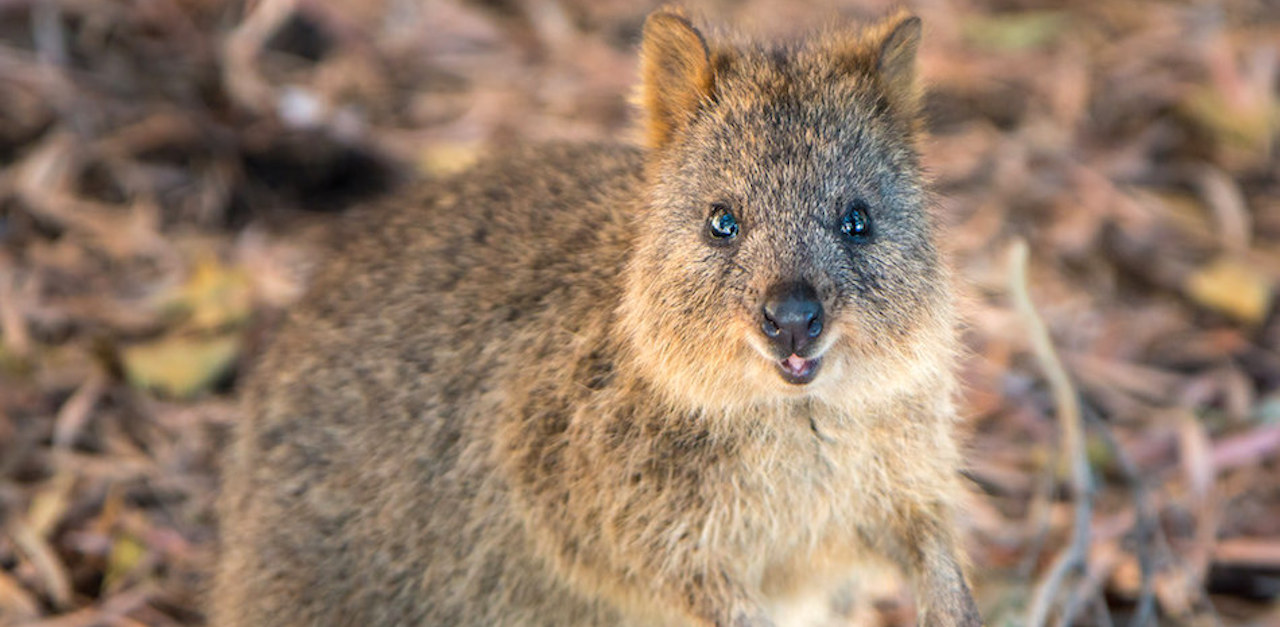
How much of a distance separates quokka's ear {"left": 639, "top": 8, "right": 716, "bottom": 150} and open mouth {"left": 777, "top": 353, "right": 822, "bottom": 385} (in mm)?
848

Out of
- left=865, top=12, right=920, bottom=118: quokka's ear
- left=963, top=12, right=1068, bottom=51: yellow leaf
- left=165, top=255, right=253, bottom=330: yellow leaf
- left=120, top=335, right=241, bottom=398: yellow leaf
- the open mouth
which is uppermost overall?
left=865, top=12, right=920, bottom=118: quokka's ear

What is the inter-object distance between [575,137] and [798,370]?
333 cm

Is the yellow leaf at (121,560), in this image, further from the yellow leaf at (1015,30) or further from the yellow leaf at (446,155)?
the yellow leaf at (1015,30)

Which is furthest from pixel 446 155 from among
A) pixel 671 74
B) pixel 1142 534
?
pixel 1142 534

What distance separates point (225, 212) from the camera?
6250mm

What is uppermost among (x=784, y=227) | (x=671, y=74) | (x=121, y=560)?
(x=671, y=74)

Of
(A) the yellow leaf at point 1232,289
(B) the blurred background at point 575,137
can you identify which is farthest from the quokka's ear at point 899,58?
(A) the yellow leaf at point 1232,289

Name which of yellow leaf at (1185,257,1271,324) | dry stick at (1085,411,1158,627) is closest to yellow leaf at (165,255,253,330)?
dry stick at (1085,411,1158,627)

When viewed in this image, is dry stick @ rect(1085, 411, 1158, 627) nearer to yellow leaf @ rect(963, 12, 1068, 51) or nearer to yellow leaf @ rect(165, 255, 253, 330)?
yellow leaf @ rect(963, 12, 1068, 51)

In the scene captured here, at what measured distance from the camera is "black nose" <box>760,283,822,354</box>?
125 inches

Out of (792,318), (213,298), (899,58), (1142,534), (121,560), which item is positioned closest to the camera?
(792,318)

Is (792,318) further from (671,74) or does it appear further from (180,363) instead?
(180,363)

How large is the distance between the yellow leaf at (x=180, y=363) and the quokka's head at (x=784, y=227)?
235cm

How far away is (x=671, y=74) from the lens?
3.81 meters
